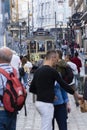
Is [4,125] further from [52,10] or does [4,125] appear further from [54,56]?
[52,10]

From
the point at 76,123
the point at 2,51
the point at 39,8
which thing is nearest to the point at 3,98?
the point at 2,51

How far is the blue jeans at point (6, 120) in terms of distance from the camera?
609 centimetres

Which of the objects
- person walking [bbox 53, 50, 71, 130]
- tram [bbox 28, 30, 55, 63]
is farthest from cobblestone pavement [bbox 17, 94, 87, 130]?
tram [bbox 28, 30, 55, 63]

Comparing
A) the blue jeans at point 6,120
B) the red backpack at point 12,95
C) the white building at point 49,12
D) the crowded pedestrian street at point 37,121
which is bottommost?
the white building at point 49,12

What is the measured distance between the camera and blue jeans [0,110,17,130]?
609 cm

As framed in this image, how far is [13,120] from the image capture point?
20.3ft

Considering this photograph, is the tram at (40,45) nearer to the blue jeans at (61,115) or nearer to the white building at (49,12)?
the blue jeans at (61,115)

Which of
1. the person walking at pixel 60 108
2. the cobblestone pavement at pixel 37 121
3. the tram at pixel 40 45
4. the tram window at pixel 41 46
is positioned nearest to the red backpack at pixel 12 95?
the person walking at pixel 60 108

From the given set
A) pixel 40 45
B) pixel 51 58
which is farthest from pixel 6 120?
pixel 40 45

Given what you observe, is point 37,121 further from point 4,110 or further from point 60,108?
point 4,110

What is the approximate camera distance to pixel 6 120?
6.12 metres

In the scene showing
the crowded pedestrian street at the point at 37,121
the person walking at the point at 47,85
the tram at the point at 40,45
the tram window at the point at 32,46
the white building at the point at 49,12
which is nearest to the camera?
the person walking at the point at 47,85

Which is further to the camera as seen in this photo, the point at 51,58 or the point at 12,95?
the point at 51,58

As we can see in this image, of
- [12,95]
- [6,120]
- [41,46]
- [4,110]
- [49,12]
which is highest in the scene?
[12,95]
